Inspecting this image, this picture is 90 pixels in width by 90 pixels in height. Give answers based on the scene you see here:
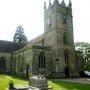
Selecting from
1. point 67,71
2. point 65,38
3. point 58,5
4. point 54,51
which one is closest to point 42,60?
point 54,51

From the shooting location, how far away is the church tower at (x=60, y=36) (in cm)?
3497

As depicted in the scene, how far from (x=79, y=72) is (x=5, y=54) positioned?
18109mm

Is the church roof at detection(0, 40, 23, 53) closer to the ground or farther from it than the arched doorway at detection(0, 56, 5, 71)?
farther from it

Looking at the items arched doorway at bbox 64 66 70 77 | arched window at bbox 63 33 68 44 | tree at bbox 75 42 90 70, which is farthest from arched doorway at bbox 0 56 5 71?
tree at bbox 75 42 90 70

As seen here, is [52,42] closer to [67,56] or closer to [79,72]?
[67,56]

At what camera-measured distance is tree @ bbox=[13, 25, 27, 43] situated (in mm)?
68500

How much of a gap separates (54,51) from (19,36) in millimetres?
36330

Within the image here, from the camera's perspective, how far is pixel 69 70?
36.2m

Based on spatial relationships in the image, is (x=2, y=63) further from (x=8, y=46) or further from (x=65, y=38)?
(x=65, y=38)

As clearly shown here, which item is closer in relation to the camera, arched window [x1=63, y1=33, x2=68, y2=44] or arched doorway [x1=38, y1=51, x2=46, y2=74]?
arched doorway [x1=38, y1=51, x2=46, y2=74]

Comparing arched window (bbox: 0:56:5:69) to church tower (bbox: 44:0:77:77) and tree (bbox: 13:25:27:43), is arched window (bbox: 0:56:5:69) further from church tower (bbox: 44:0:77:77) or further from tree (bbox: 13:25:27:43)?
tree (bbox: 13:25:27:43)

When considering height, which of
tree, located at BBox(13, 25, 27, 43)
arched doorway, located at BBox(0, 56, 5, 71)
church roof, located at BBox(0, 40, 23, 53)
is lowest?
arched doorway, located at BBox(0, 56, 5, 71)

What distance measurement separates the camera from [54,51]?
35.1m

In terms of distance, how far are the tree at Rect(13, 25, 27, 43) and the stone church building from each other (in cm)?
2749
